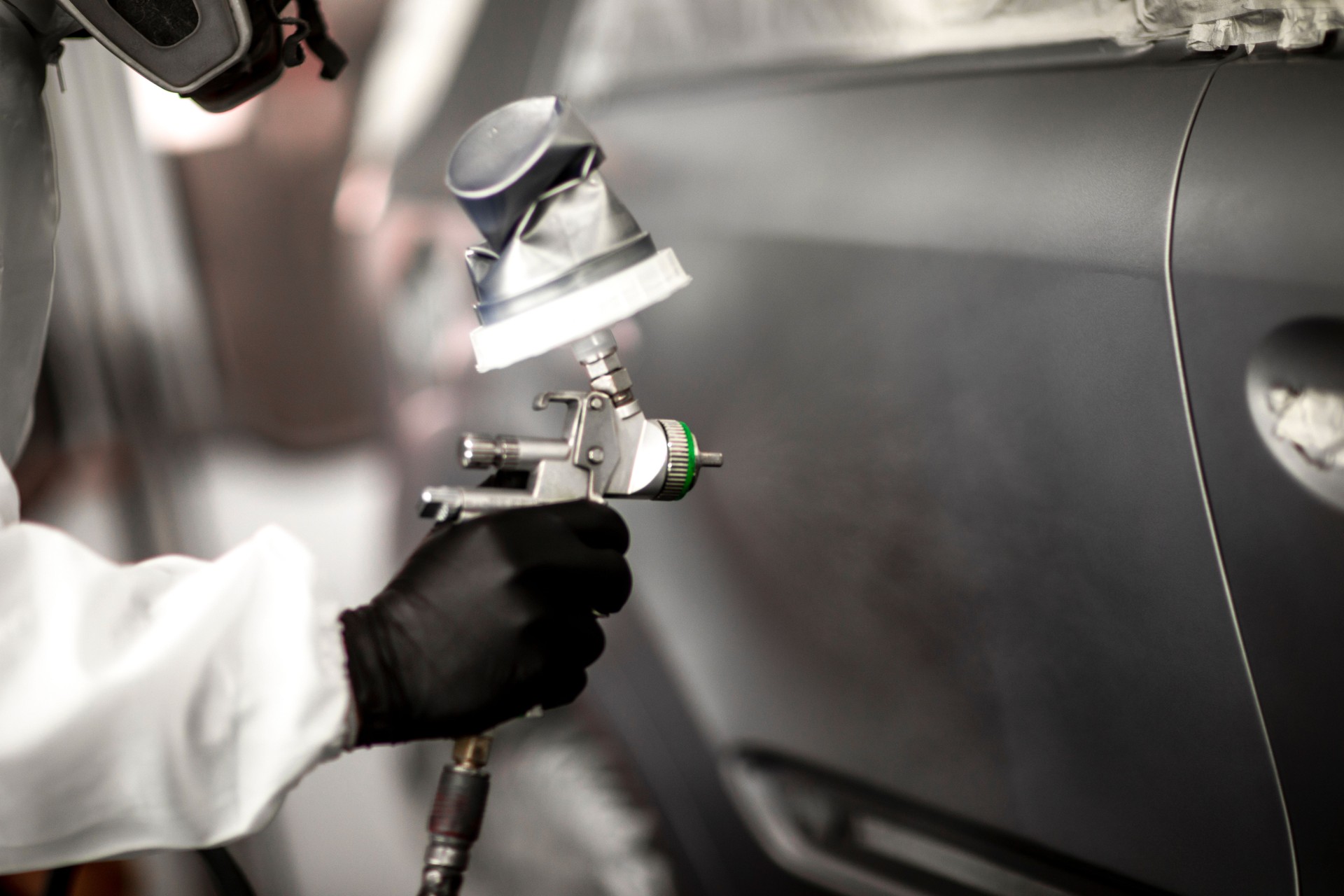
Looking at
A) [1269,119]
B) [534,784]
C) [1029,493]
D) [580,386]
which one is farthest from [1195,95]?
[534,784]

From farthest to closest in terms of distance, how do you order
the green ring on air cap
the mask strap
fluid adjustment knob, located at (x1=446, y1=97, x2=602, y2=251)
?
1. the mask strap
2. the green ring on air cap
3. fluid adjustment knob, located at (x1=446, y1=97, x2=602, y2=251)

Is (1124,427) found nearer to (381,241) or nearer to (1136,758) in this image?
(1136,758)

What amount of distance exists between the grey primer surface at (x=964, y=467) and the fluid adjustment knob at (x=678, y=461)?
0.26 metres

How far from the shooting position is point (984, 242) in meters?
0.79

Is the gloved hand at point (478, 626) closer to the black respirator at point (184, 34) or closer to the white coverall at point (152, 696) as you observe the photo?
the white coverall at point (152, 696)

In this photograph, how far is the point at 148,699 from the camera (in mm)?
604

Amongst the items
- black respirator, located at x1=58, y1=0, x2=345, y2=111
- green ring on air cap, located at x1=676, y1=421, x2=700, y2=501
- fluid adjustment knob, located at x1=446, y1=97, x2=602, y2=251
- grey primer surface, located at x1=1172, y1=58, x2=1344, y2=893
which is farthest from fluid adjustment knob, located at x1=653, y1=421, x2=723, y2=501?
black respirator, located at x1=58, y1=0, x2=345, y2=111

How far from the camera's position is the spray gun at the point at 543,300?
59cm

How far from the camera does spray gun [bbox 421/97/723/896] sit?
0.59 metres

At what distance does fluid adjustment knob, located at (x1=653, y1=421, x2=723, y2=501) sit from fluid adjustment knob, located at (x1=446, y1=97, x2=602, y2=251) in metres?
0.18

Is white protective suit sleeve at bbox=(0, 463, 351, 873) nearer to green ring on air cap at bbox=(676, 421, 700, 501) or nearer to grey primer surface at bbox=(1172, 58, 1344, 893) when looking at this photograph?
green ring on air cap at bbox=(676, 421, 700, 501)

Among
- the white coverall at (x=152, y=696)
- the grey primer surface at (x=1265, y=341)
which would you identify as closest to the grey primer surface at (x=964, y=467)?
the grey primer surface at (x=1265, y=341)

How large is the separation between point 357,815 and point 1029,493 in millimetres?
1185

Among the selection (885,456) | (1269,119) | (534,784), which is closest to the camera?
(1269,119)
